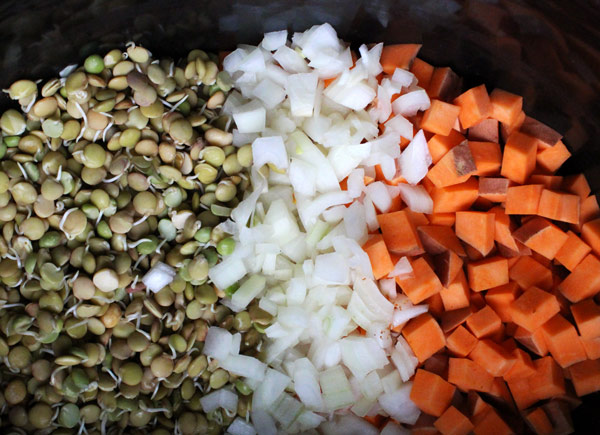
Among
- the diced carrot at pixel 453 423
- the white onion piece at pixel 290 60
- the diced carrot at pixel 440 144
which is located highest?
the white onion piece at pixel 290 60

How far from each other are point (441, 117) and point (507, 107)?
0.77 feet

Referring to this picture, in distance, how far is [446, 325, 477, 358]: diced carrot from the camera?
6.42ft

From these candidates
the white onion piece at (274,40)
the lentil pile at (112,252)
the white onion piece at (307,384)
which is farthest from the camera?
the white onion piece at (274,40)

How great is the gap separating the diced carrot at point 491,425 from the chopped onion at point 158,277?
3.71ft

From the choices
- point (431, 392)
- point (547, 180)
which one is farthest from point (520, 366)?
point (547, 180)

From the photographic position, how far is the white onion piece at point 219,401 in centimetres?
200

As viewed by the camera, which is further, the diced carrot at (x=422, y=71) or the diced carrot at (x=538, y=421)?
the diced carrot at (x=422, y=71)

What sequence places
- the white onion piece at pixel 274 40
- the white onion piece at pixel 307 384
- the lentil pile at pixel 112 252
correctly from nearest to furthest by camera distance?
the lentil pile at pixel 112 252 → the white onion piece at pixel 307 384 → the white onion piece at pixel 274 40

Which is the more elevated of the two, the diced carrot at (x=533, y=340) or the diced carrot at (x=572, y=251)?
the diced carrot at (x=572, y=251)

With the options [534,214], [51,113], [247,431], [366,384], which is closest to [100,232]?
[51,113]

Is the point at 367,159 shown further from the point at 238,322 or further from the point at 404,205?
the point at 238,322

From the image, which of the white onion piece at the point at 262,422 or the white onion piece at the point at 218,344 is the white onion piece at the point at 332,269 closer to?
the white onion piece at the point at 218,344

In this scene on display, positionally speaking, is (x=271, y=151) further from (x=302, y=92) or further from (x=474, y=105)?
(x=474, y=105)

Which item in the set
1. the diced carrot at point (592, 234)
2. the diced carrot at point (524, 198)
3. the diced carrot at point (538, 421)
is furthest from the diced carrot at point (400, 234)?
the diced carrot at point (538, 421)
